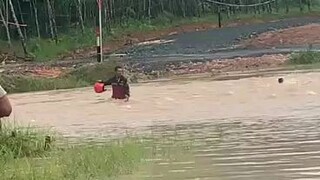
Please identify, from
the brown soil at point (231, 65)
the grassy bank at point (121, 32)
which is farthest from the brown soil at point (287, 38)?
the grassy bank at point (121, 32)

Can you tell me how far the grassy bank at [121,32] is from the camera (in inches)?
1704

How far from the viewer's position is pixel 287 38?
41625mm

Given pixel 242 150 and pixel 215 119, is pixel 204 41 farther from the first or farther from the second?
pixel 242 150

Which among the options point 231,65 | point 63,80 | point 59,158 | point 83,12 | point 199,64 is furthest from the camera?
point 83,12

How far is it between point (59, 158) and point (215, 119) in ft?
20.9

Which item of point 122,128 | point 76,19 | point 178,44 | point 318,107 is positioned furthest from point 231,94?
point 76,19

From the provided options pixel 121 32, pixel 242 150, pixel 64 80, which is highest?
pixel 242 150

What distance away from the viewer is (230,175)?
8867 millimetres

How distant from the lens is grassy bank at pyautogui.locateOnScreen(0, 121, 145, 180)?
887 cm

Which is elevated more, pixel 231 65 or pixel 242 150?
pixel 242 150

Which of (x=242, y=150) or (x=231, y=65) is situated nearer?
(x=242, y=150)

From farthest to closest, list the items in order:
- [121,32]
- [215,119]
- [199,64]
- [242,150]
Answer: [121,32], [199,64], [215,119], [242,150]

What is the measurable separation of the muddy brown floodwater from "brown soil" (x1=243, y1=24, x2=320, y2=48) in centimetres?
1377

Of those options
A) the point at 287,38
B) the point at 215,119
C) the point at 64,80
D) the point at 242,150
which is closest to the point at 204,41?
the point at 287,38
